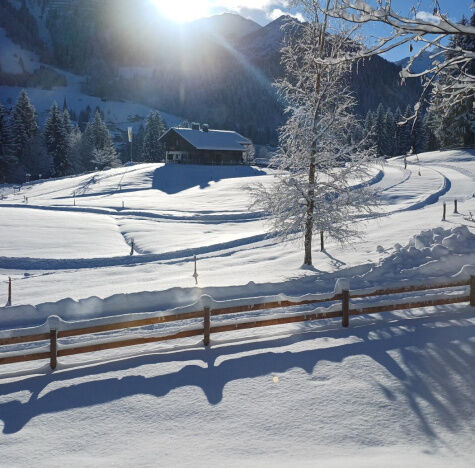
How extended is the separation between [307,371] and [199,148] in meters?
63.7

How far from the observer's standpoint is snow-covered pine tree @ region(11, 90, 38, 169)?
2889 inches

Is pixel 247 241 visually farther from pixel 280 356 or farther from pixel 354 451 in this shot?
pixel 354 451

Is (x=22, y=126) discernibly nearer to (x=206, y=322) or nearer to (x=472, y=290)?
(x=206, y=322)

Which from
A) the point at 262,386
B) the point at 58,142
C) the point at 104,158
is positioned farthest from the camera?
the point at 104,158

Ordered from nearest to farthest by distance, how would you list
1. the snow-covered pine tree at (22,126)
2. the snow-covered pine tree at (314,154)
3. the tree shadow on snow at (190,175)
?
the snow-covered pine tree at (314,154)
the tree shadow on snow at (190,175)
the snow-covered pine tree at (22,126)

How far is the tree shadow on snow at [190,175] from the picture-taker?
53094 millimetres

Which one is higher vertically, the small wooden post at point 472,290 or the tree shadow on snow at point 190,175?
the tree shadow on snow at point 190,175

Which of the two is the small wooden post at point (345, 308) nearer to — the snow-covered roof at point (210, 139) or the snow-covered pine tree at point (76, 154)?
the snow-covered roof at point (210, 139)

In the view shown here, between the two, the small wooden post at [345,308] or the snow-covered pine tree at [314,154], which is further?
the snow-covered pine tree at [314,154]

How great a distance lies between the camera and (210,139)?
72.0m

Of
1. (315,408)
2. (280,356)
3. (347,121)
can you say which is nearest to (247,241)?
(347,121)

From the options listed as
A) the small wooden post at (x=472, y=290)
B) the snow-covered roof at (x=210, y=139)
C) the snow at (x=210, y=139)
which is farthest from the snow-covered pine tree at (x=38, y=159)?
the small wooden post at (x=472, y=290)

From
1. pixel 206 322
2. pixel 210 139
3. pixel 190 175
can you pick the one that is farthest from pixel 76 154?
pixel 206 322

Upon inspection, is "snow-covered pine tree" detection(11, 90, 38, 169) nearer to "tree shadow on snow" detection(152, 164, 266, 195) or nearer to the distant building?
the distant building
